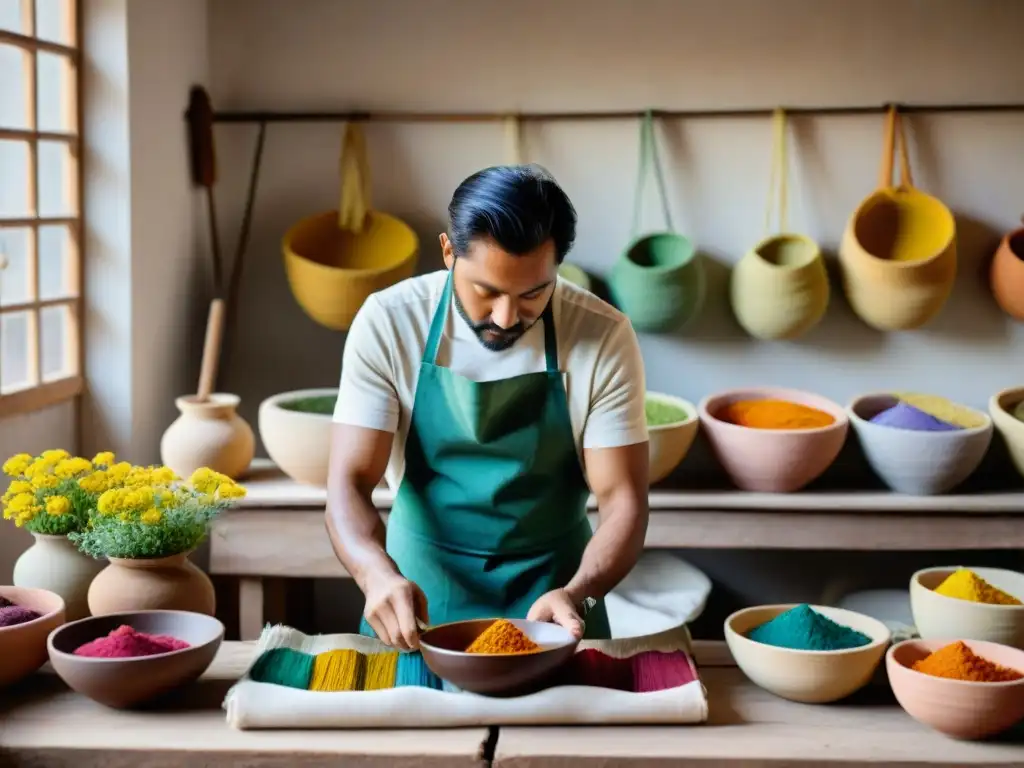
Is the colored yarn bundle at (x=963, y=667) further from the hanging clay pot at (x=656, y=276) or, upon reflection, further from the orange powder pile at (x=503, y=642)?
the hanging clay pot at (x=656, y=276)

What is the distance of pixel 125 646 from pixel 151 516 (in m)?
0.23

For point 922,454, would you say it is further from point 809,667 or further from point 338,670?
point 338,670

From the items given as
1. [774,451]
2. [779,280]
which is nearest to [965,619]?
[774,451]

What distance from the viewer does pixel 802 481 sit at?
3219 mm

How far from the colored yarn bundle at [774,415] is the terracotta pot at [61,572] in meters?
1.90

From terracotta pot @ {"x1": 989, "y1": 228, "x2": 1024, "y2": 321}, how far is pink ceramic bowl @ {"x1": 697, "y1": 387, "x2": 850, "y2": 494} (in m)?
0.69

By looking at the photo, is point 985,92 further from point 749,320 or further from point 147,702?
point 147,702

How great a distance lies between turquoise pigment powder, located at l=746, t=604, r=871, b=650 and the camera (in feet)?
5.64

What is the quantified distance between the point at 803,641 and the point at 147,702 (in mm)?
941

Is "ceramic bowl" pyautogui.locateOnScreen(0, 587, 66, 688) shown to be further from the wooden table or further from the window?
the wooden table

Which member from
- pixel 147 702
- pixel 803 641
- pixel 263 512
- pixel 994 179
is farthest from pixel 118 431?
pixel 994 179

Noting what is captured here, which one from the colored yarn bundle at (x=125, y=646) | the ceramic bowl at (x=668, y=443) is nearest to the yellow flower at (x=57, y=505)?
the colored yarn bundle at (x=125, y=646)

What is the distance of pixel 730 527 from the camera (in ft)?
10.5

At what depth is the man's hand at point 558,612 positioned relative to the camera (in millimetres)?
1740
